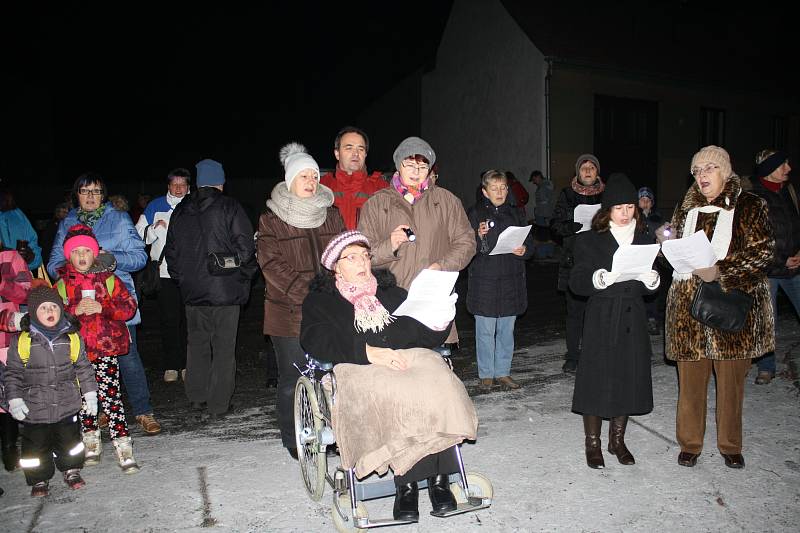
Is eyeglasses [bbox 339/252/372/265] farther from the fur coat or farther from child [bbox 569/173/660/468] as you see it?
the fur coat

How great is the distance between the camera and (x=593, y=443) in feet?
15.1

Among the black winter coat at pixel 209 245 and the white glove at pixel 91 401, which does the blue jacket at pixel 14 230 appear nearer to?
the black winter coat at pixel 209 245

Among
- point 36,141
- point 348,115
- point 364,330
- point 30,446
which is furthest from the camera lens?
point 348,115

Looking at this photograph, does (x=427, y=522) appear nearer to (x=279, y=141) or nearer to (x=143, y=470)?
(x=143, y=470)

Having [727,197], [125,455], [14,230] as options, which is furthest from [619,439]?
[14,230]

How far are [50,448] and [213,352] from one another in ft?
4.87

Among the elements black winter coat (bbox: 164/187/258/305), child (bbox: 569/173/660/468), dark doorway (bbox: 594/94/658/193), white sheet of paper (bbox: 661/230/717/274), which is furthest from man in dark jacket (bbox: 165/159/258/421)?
dark doorway (bbox: 594/94/658/193)

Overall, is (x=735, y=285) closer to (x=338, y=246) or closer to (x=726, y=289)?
(x=726, y=289)

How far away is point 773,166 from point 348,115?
1143 inches

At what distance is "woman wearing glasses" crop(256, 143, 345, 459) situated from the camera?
4.81 meters

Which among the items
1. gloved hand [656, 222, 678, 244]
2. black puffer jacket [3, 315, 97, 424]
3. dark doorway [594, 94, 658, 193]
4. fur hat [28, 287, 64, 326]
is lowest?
black puffer jacket [3, 315, 97, 424]

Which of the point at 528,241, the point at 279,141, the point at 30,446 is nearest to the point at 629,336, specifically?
the point at 528,241

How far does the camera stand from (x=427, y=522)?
3.89m

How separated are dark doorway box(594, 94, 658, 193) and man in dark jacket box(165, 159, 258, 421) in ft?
55.5
